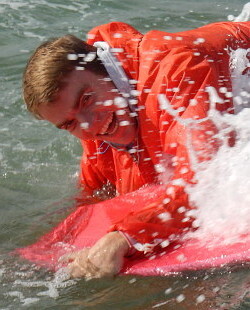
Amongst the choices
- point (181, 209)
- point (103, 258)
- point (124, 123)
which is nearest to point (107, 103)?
point (124, 123)

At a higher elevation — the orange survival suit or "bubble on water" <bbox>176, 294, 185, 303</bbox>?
the orange survival suit

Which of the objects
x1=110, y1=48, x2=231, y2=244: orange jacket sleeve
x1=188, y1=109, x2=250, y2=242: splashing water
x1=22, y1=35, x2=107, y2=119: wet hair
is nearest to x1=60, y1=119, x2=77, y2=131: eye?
x1=22, y1=35, x2=107, y2=119: wet hair

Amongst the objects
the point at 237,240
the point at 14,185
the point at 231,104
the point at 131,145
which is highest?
the point at 231,104

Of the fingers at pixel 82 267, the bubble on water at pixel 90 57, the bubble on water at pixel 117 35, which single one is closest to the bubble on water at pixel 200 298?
the fingers at pixel 82 267

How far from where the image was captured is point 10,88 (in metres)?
5.91

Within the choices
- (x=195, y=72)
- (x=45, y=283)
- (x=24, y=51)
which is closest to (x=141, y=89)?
(x=195, y=72)

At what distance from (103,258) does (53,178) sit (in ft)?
4.96

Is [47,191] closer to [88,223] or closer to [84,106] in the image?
[88,223]

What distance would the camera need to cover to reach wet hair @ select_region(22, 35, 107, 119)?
3.03m

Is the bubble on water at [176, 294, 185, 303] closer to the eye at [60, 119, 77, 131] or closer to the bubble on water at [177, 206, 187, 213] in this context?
the bubble on water at [177, 206, 187, 213]

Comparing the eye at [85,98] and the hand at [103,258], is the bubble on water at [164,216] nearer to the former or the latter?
the hand at [103,258]

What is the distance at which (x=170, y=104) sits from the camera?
3.14 metres

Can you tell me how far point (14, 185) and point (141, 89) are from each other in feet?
4.79

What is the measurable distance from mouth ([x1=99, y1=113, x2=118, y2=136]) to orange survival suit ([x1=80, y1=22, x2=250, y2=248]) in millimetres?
130
